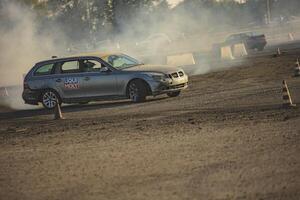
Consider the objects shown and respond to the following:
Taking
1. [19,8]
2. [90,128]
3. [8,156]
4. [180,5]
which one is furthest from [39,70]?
[180,5]

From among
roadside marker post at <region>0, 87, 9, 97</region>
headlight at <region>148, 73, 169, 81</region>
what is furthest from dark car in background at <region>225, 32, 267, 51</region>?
headlight at <region>148, 73, 169, 81</region>

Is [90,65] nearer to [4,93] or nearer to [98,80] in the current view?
[98,80]

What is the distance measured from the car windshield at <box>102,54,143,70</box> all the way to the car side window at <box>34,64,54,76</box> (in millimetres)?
1835

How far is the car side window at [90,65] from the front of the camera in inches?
689

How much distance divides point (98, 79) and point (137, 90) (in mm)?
1195

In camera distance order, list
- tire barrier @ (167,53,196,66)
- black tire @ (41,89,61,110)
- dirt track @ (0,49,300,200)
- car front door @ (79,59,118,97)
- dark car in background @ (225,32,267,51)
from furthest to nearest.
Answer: dark car in background @ (225,32,267,51), tire barrier @ (167,53,196,66), black tire @ (41,89,61,110), car front door @ (79,59,118,97), dirt track @ (0,49,300,200)

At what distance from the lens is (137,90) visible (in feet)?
55.4

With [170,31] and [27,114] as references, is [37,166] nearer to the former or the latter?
[27,114]

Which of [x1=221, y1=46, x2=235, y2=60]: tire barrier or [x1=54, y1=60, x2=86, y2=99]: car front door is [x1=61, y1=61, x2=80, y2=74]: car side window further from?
[x1=221, y1=46, x2=235, y2=60]: tire barrier

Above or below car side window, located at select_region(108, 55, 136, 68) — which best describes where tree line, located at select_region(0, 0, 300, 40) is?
above

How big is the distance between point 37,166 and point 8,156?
1.43m

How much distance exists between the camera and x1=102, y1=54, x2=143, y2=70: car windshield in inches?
686

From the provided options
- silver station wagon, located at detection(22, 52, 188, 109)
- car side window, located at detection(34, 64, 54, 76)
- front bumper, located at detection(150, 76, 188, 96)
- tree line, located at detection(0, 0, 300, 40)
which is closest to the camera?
front bumper, located at detection(150, 76, 188, 96)

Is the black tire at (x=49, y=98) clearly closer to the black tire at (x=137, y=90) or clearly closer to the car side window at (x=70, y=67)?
the car side window at (x=70, y=67)
